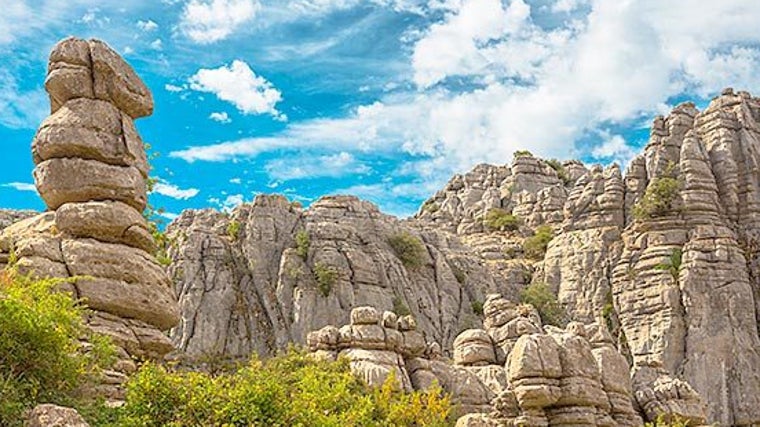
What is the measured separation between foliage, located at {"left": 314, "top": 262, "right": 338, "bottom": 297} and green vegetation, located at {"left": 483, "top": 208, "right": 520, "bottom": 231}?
29.7m

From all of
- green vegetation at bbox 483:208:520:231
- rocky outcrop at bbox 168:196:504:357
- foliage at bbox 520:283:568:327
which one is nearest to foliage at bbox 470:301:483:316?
rocky outcrop at bbox 168:196:504:357

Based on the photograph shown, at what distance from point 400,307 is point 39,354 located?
146 ft

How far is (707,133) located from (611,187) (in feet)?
23.9

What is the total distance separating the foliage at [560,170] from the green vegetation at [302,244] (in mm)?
43153

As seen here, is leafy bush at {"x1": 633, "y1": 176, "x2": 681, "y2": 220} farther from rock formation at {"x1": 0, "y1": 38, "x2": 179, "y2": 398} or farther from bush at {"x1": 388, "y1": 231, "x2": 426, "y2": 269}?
rock formation at {"x1": 0, "y1": 38, "x2": 179, "y2": 398}

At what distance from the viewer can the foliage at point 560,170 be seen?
95.1 m

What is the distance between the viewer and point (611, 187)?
64.1 meters

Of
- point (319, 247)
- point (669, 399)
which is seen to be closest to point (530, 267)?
point (319, 247)

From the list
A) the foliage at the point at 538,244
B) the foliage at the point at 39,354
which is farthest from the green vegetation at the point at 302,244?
the foliage at the point at 39,354

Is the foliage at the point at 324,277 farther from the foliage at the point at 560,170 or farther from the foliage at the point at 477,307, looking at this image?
the foliage at the point at 560,170

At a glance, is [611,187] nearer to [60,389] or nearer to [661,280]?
[661,280]

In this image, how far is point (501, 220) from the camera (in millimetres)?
83062

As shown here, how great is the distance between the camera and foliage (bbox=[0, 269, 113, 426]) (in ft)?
43.0

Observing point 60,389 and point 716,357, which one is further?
point 716,357
